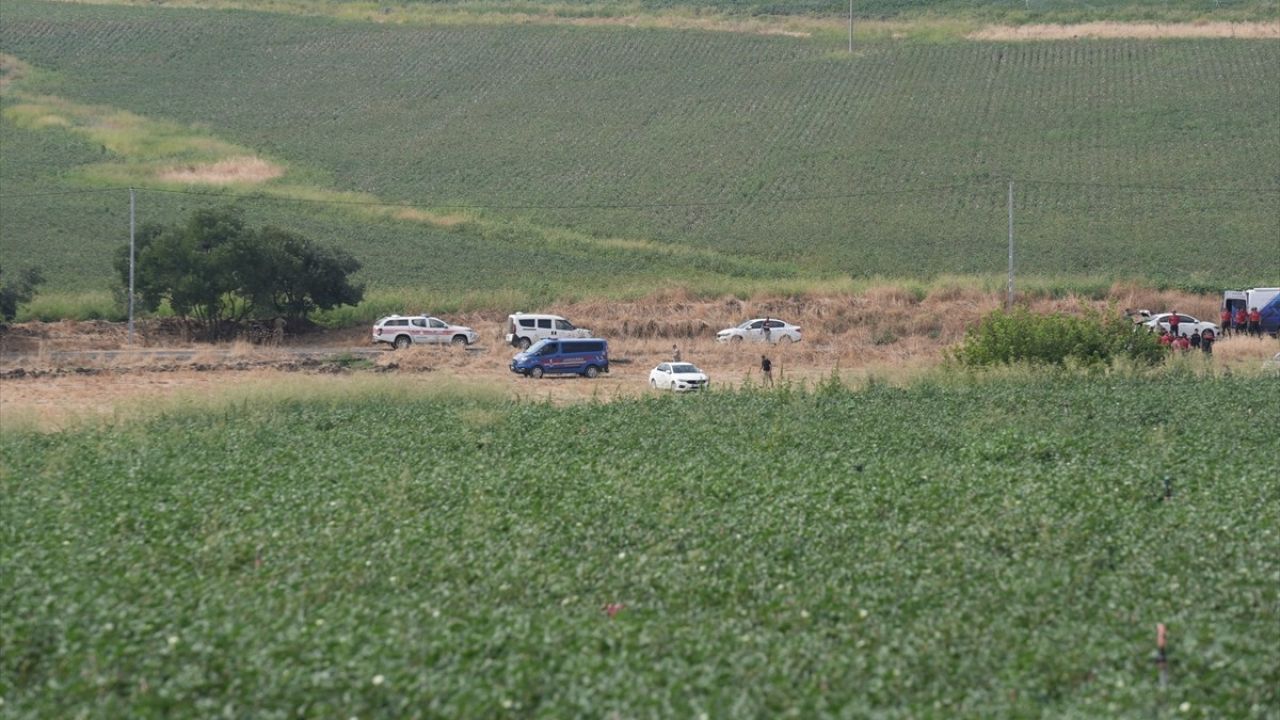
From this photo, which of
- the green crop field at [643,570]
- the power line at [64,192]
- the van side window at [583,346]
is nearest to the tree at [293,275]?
the van side window at [583,346]

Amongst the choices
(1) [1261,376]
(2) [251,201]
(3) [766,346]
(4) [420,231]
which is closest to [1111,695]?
(1) [1261,376]

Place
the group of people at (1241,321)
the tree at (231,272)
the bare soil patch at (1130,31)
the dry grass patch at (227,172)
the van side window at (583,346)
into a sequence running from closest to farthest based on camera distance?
the van side window at (583,346) → the tree at (231,272) → the group of people at (1241,321) → the dry grass patch at (227,172) → the bare soil patch at (1130,31)

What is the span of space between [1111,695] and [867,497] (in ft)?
22.4

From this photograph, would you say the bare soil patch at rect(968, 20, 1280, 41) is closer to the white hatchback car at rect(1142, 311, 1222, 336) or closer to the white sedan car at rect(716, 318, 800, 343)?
the white hatchback car at rect(1142, 311, 1222, 336)

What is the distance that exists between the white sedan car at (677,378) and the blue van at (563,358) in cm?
374

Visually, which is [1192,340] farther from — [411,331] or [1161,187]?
[1161,187]

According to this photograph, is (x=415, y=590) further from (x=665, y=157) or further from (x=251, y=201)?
(x=665, y=157)

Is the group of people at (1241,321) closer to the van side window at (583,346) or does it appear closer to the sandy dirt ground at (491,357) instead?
the sandy dirt ground at (491,357)

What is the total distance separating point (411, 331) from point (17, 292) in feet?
41.5

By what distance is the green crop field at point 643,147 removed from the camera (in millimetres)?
64562

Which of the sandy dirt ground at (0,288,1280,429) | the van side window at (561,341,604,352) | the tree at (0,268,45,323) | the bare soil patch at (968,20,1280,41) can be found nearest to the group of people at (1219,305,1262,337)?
the sandy dirt ground at (0,288,1280,429)

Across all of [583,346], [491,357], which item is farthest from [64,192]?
[583,346]

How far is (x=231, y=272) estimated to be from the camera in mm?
49062

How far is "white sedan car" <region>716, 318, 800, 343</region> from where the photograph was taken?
49.8 metres
